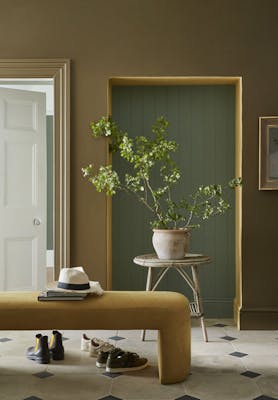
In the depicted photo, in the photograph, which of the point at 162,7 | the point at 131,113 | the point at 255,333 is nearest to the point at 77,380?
the point at 255,333

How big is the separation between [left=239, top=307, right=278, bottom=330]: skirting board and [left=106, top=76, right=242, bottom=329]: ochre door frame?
50 mm

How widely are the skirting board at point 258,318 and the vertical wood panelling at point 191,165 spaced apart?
0.55m

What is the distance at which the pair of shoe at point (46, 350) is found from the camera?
4.02m

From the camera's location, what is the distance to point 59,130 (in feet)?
16.6

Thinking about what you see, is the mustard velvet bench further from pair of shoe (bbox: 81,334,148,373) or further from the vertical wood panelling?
the vertical wood panelling

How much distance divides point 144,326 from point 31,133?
2.92 m

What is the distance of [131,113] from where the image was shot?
5582mm

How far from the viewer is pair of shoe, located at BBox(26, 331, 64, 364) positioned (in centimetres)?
402

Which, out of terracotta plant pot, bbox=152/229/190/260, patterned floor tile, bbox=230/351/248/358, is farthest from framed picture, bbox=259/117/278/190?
patterned floor tile, bbox=230/351/248/358

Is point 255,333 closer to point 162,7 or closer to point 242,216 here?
point 242,216

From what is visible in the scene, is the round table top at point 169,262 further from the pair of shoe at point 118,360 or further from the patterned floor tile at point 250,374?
the patterned floor tile at point 250,374

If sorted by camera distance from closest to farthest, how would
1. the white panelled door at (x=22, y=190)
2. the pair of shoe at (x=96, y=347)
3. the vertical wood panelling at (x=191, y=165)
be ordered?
1. the pair of shoe at (x=96, y=347)
2. the vertical wood panelling at (x=191, y=165)
3. the white panelled door at (x=22, y=190)

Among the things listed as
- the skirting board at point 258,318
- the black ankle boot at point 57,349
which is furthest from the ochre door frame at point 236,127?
the black ankle boot at point 57,349

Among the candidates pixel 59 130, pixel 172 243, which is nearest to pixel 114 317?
pixel 172 243
